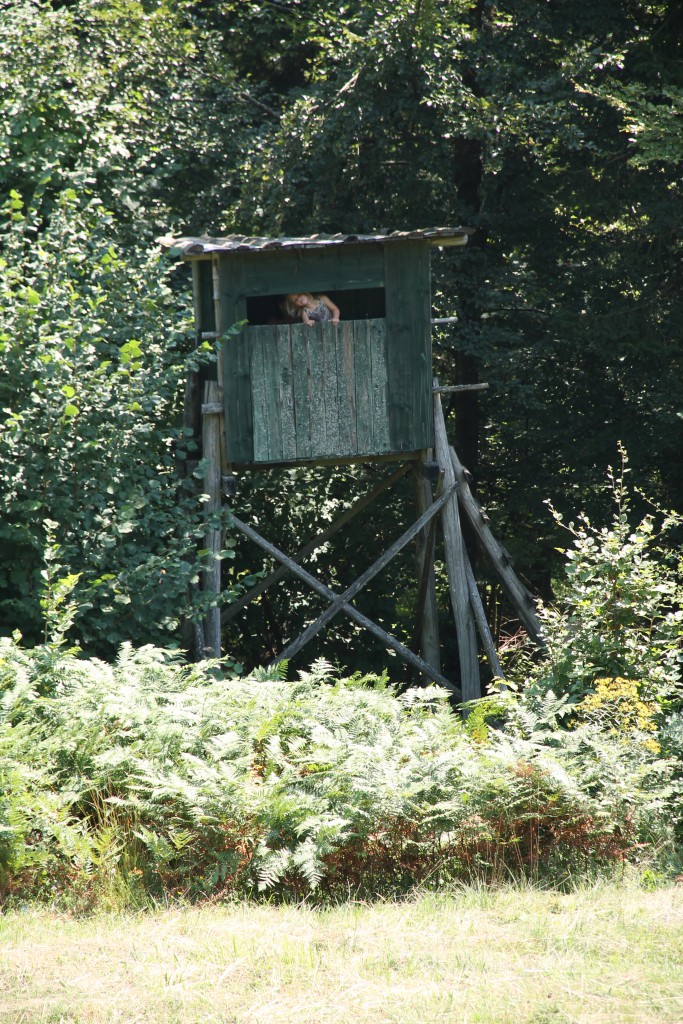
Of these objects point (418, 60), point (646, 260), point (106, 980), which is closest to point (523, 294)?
point (646, 260)

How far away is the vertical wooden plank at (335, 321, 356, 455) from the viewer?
10.7 meters

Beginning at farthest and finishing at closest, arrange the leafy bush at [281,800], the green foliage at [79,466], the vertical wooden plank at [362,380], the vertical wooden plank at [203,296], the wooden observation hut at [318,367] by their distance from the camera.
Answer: the vertical wooden plank at [203,296], the vertical wooden plank at [362,380], the wooden observation hut at [318,367], the green foliage at [79,466], the leafy bush at [281,800]

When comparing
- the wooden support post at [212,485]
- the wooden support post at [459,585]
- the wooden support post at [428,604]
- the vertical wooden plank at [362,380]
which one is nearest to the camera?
the wooden support post at [212,485]

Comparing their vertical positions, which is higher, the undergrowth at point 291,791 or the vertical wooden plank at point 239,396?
the vertical wooden plank at point 239,396

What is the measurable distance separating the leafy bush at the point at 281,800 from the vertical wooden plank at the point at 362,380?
426 centimetres

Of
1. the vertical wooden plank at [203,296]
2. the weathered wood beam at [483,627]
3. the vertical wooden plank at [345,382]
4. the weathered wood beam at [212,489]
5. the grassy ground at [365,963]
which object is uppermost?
the vertical wooden plank at [203,296]

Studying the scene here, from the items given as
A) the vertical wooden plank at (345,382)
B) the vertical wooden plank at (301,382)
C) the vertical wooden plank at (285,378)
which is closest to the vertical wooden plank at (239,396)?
the vertical wooden plank at (285,378)

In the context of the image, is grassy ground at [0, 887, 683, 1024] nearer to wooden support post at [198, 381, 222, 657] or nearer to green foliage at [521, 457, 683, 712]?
green foliage at [521, 457, 683, 712]

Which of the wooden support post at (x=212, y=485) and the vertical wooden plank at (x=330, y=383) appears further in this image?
the vertical wooden plank at (x=330, y=383)

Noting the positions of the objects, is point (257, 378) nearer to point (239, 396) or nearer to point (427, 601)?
point (239, 396)

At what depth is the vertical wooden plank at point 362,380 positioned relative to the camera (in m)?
10.7

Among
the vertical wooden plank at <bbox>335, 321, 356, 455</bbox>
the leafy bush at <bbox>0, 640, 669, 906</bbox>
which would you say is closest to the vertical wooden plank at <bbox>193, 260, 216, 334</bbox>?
the vertical wooden plank at <bbox>335, 321, 356, 455</bbox>

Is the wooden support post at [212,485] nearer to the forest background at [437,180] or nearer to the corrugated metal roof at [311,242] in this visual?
the forest background at [437,180]

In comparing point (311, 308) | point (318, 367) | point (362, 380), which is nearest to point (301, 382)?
point (318, 367)
